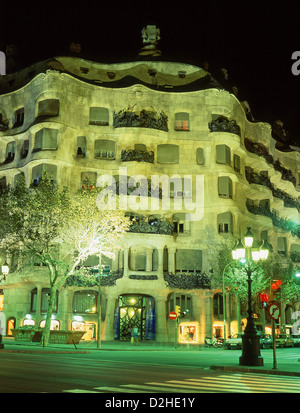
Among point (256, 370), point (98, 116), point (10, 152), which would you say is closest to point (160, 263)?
point (98, 116)

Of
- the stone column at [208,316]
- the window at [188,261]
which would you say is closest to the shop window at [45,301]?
the window at [188,261]

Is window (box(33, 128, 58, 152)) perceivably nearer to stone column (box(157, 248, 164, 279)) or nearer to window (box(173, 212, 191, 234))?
window (box(173, 212, 191, 234))

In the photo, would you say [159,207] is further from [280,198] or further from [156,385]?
[156,385]

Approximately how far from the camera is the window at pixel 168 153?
4969cm

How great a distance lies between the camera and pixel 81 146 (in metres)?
48.2

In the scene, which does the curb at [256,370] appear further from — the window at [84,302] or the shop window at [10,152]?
the shop window at [10,152]

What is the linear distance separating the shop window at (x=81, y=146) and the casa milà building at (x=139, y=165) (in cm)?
9

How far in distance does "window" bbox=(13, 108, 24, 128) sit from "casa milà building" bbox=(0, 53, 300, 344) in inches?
4.2

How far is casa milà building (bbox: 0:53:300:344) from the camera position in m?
45.5

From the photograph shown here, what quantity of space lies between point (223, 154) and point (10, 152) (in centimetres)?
2030

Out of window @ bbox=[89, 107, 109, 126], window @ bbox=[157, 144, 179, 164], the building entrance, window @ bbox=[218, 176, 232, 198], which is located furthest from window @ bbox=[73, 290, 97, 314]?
window @ bbox=[89, 107, 109, 126]

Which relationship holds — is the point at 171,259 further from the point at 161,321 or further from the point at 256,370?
the point at 256,370

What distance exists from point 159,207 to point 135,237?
14.3 ft
